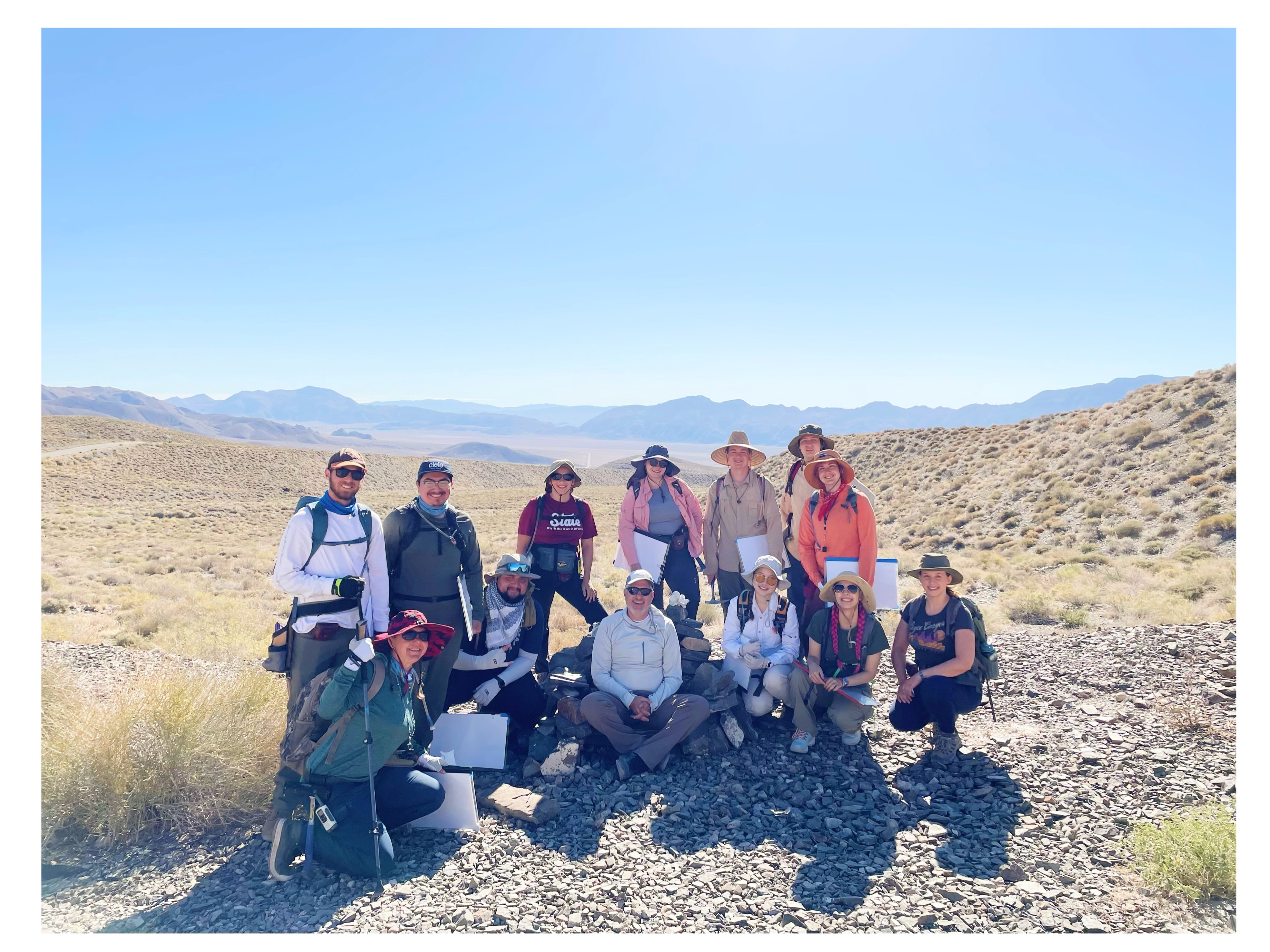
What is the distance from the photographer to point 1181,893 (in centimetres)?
361

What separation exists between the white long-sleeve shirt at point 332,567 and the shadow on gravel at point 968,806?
3720mm

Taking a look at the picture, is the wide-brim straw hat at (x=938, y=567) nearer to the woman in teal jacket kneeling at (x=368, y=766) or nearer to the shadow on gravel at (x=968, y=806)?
the shadow on gravel at (x=968, y=806)

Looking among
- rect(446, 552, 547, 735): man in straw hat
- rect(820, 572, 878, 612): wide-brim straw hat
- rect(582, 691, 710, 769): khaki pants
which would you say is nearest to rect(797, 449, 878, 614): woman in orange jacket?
rect(820, 572, 878, 612): wide-brim straw hat

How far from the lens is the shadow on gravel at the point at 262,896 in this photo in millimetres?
3604

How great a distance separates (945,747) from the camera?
5.25m

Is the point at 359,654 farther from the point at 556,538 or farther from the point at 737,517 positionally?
the point at 737,517

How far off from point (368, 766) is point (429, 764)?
16.8 inches

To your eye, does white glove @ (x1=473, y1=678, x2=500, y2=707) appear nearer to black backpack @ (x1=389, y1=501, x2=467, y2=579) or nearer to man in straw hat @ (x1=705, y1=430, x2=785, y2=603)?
black backpack @ (x1=389, y1=501, x2=467, y2=579)

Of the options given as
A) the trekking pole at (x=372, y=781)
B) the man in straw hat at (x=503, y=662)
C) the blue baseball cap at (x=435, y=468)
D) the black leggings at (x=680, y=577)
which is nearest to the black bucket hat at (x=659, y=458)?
the black leggings at (x=680, y=577)

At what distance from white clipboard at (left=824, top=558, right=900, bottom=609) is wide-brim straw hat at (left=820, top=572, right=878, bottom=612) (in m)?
0.11

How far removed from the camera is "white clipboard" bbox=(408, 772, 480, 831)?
4383 mm

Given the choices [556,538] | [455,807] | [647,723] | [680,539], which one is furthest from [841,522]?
[455,807]
